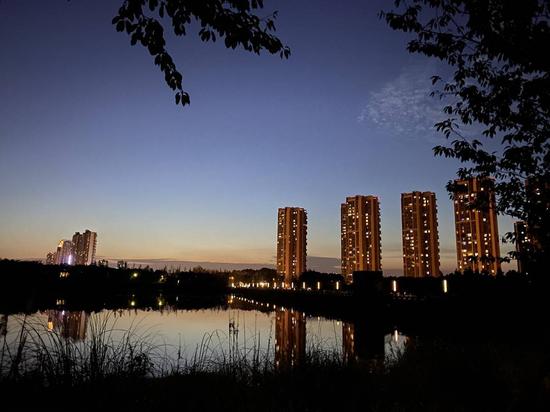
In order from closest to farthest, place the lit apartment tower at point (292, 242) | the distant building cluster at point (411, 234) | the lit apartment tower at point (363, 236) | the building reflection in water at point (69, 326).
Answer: the building reflection in water at point (69, 326) < the distant building cluster at point (411, 234) < the lit apartment tower at point (363, 236) < the lit apartment tower at point (292, 242)

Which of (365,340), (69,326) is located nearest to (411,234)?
(365,340)

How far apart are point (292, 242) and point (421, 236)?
5258 cm

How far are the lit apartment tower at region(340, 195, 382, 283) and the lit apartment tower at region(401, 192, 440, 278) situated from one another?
1085 centimetres

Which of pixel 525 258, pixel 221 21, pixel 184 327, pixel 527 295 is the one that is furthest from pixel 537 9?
pixel 184 327

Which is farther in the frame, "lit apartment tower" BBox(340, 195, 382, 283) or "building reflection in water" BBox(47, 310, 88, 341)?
"lit apartment tower" BBox(340, 195, 382, 283)

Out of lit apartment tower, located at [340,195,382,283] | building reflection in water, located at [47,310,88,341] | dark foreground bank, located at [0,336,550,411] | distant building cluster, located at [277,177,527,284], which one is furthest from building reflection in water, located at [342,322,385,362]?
lit apartment tower, located at [340,195,382,283]

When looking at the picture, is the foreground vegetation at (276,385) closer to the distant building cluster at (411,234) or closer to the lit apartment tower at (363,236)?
the distant building cluster at (411,234)

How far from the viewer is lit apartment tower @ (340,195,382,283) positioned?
481 feet

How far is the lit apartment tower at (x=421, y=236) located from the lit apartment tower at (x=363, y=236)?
1085 cm

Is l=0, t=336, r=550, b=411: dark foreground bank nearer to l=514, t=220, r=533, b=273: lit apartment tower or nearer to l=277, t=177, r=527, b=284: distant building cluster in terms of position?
l=514, t=220, r=533, b=273: lit apartment tower

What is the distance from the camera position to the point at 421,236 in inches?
5635

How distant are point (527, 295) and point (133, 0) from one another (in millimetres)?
18967

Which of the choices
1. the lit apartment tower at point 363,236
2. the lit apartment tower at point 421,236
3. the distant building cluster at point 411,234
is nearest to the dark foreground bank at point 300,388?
the distant building cluster at point 411,234

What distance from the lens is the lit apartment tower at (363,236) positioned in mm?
146500
